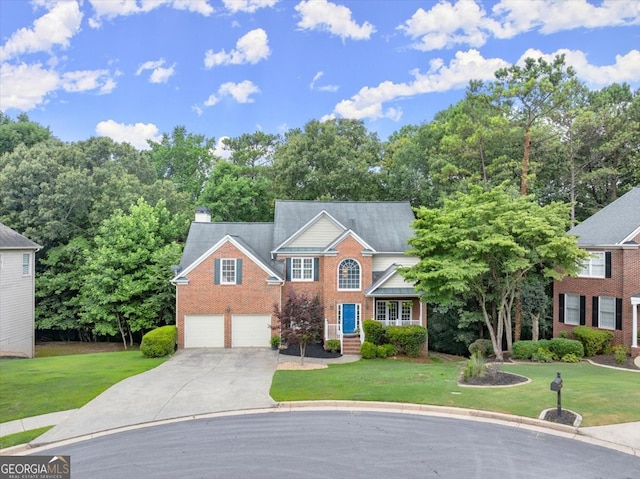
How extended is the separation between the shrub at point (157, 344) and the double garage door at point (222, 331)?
1700 mm

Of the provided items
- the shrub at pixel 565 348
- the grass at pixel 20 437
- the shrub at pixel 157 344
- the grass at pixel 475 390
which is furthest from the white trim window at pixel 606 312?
the grass at pixel 20 437

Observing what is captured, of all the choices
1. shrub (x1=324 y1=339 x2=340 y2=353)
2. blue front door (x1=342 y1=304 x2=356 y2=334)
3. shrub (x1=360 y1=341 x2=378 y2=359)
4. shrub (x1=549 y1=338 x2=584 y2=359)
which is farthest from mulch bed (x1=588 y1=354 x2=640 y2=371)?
shrub (x1=324 y1=339 x2=340 y2=353)

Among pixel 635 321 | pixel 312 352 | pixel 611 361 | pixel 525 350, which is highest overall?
pixel 635 321

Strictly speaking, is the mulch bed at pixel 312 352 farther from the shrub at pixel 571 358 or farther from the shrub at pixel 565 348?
the shrub at pixel 571 358

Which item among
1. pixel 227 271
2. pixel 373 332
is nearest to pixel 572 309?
pixel 373 332

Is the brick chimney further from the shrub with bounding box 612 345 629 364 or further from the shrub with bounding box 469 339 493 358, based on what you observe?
the shrub with bounding box 612 345 629 364

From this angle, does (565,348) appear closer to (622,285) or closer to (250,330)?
(622,285)

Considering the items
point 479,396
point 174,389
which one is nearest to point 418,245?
point 479,396

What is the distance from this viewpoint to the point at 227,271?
23.3 m

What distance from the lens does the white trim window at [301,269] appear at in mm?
24203

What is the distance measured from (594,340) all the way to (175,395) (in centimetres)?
1879

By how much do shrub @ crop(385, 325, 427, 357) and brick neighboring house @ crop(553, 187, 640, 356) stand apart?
27.2ft

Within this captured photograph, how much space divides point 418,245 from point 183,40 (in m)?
19.5
